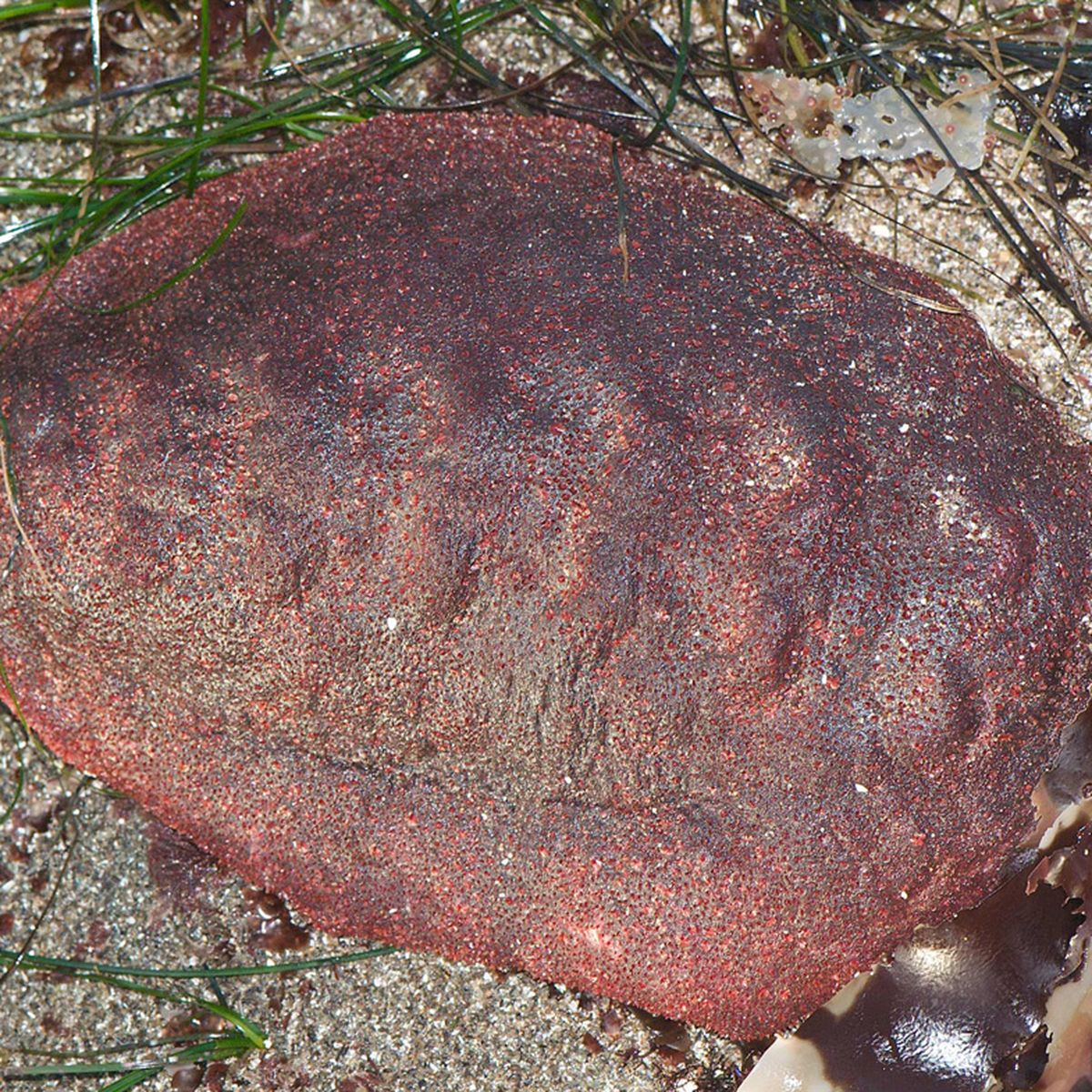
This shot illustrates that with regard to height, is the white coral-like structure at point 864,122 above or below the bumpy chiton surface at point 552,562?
above

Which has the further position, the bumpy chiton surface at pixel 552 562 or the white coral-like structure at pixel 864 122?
the white coral-like structure at pixel 864 122

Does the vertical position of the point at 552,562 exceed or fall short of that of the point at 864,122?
it falls short

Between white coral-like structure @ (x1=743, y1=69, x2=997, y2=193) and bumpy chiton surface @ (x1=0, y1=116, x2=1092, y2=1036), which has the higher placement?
white coral-like structure @ (x1=743, y1=69, x2=997, y2=193)

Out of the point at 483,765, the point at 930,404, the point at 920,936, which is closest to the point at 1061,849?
the point at 920,936

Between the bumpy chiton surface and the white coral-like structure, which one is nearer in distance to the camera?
the bumpy chiton surface

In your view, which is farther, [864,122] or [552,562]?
[864,122]

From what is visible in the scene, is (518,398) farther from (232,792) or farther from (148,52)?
(148,52)
